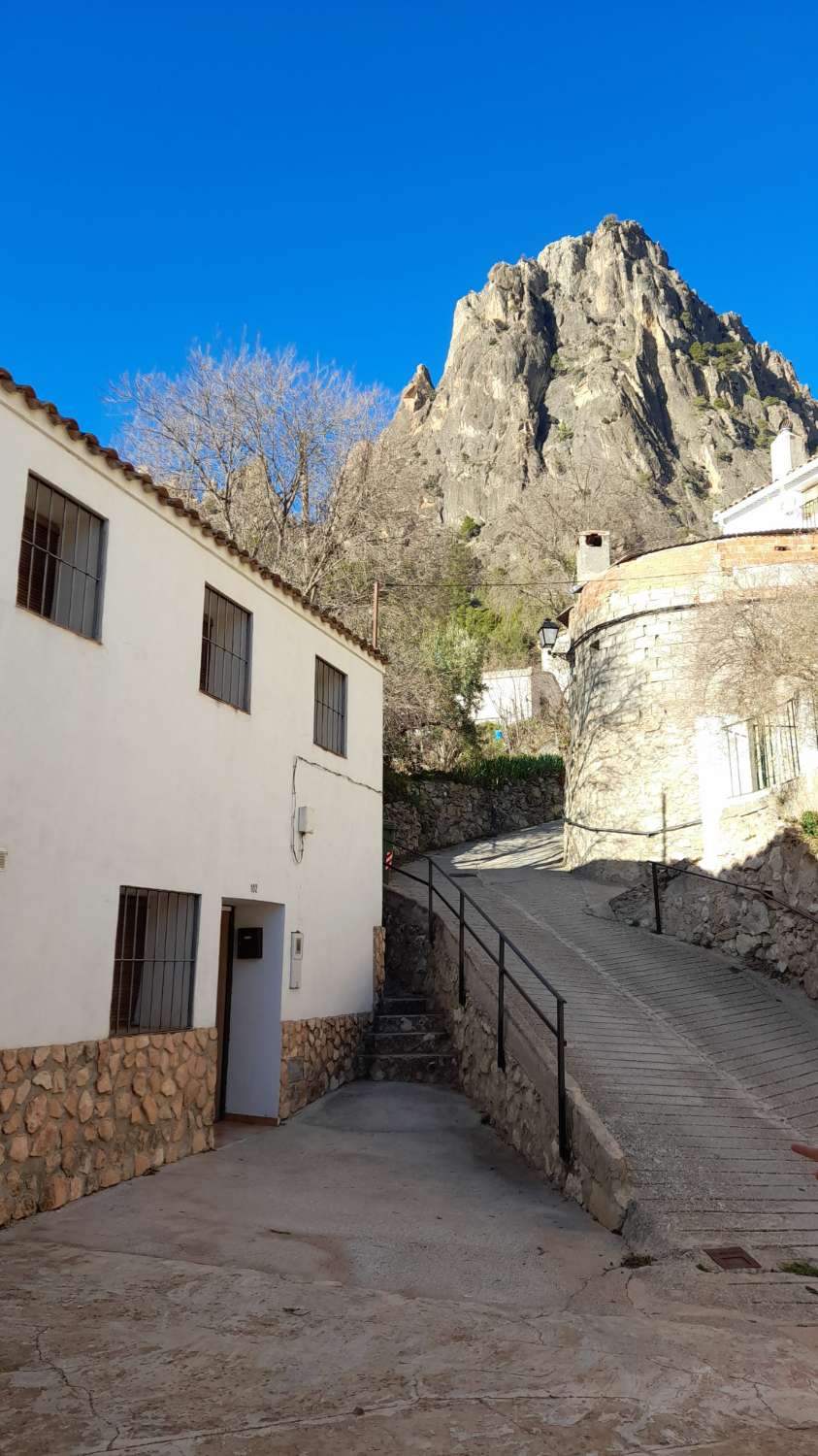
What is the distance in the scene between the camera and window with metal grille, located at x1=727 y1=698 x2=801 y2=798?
519 inches

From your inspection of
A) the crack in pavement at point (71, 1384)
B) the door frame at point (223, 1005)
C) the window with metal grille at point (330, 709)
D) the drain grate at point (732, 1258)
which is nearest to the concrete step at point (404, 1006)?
the door frame at point (223, 1005)

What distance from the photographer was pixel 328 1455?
3.25 metres

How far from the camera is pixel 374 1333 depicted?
14.7 ft

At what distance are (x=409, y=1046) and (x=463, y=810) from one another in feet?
36.7

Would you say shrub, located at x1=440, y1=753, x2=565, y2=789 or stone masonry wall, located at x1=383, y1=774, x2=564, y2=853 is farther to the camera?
shrub, located at x1=440, y1=753, x2=565, y2=789

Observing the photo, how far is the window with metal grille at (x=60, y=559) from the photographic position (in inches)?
273

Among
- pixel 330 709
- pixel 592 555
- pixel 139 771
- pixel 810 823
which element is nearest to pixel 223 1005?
pixel 139 771

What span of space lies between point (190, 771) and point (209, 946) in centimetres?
150

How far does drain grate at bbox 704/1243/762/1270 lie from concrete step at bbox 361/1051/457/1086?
5.06m

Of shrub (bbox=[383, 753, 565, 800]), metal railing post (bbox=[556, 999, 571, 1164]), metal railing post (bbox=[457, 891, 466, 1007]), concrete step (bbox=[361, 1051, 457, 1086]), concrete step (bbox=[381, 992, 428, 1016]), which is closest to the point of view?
metal railing post (bbox=[556, 999, 571, 1164])

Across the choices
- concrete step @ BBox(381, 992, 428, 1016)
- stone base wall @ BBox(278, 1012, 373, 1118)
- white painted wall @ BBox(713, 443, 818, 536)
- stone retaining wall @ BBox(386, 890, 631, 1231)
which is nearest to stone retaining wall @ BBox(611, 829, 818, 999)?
stone retaining wall @ BBox(386, 890, 631, 1231)

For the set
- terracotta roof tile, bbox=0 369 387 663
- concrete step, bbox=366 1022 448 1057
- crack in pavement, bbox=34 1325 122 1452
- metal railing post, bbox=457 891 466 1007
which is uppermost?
terracotta roof tile, bbox=0 369 387 663

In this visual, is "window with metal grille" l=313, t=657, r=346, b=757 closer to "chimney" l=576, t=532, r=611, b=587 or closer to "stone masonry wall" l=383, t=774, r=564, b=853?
"stone masonry wall" l=383, t=774, r=564, b=853

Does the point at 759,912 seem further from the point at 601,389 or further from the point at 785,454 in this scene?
the point at 601,389
